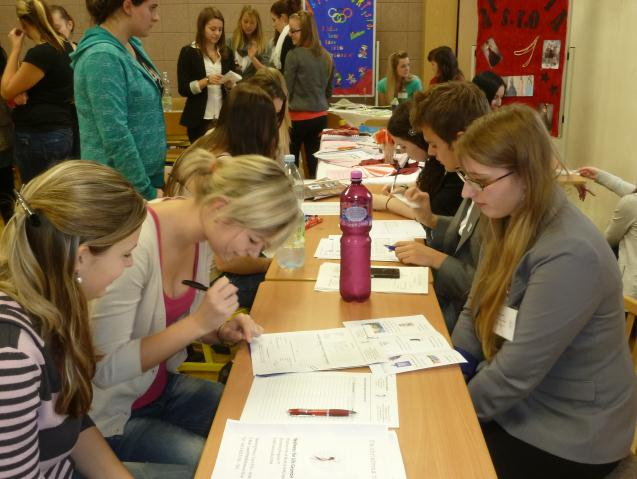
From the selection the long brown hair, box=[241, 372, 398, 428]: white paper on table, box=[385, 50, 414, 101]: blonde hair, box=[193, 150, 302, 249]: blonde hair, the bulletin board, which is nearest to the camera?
box=[241, 372, 398, 428]: white paper on table

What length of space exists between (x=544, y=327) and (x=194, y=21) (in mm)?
6281

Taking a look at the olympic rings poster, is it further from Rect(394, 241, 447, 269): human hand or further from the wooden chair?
the wooden chair

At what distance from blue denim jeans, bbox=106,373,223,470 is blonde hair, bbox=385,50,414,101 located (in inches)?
174

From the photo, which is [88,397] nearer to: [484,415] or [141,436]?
[141,436]

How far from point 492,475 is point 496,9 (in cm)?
512

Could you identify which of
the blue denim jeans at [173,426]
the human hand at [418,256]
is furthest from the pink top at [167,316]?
the human hand at [418,256]

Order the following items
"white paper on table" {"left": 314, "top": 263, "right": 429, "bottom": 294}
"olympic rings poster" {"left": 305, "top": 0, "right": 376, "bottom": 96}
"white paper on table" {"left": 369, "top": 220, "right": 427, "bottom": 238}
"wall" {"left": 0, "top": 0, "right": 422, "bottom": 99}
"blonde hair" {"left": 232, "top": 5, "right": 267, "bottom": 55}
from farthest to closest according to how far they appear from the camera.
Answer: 1. "wall" {"left": 0, "top": 0, "right": 422, "bottom": 99}
2. "olympic rings poster" {"left": 305, "top": 0, "right": 376, "bottom": 96}
3. "blonde hair" {"left": 232, "top": 5, "right": 267, "bottom": 55}
4. "white paper on table" {"left": 369, "top": 220, "right": 427, "bottom": 238}
5. "white paper on table" {"left": 314, "top": 263, "right": 429, "bottom": 294}

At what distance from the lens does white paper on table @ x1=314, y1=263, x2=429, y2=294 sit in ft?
5.40

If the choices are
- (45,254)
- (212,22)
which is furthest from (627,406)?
(212,22)

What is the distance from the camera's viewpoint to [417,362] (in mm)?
1252

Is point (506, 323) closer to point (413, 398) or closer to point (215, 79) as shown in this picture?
point (413, 398)

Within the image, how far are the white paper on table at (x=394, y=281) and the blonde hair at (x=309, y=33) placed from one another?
9.93 feet

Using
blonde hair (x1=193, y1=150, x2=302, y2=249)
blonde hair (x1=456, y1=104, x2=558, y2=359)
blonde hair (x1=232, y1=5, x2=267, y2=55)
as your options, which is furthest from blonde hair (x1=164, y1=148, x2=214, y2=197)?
blonde hair (x1=232, y1=5, x2=267, y2=55)

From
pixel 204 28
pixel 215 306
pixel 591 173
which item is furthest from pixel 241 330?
pixel 204 28
